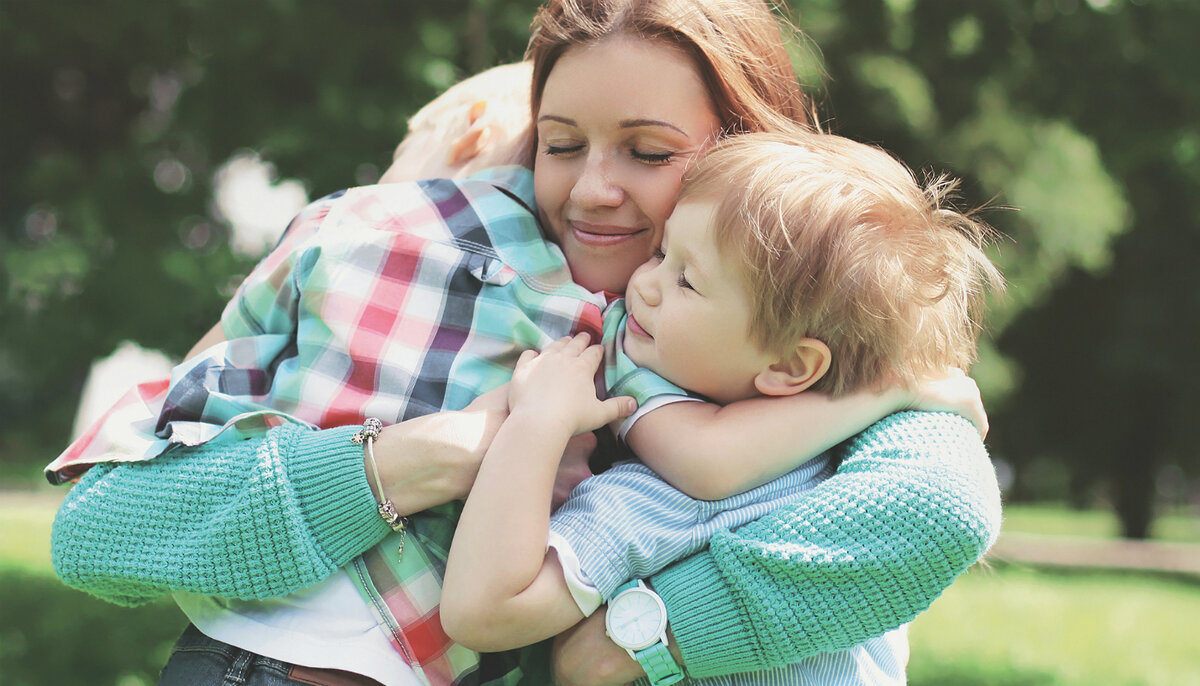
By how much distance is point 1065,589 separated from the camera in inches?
400

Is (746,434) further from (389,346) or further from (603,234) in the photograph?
(389,346)

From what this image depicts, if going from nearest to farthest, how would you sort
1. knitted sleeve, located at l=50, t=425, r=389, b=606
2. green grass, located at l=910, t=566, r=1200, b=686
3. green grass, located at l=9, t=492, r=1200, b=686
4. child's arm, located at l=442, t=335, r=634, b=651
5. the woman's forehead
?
child's arm, located at l=442, t=335, r=634, b=651 < knitted sleeve, located at l=50, t=425, r=389, b=606 < the woman's forehead < green grass, located at l=9, t=492, r=1200, b=686 < green grass, located at l=910, t=566, r=1200, b=686

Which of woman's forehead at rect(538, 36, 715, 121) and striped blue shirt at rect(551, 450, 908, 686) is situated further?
woman's forehead at rect(538, 36, 715, 121)

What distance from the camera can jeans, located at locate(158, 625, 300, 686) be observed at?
177 centimetres

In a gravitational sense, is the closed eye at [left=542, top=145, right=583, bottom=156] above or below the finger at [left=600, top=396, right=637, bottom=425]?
above

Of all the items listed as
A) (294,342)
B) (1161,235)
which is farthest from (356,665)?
(1161,235)

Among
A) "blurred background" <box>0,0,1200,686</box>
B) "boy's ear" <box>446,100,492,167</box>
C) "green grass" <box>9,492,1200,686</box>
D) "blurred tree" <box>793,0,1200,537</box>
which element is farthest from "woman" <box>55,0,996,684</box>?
"green grass" <box>9,492,1200,686</box>

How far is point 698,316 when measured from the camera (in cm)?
180

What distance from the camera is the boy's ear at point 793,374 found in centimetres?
180

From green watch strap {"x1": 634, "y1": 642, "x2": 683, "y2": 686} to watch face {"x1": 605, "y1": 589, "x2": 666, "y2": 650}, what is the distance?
0.5 inches

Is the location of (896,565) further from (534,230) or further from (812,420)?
(534,230)

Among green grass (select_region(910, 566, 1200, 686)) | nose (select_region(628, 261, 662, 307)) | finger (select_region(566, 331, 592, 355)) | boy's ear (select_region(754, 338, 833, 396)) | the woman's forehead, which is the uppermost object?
the woman's forehead

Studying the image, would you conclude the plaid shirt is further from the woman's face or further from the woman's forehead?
the woman's forehead

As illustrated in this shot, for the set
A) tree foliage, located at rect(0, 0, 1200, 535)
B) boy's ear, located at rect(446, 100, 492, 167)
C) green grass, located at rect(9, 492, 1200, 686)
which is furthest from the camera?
green grass, located at rect(9, 492, 1200, 686)
